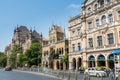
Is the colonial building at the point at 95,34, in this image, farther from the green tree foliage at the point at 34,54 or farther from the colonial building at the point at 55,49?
the green tree foliage at the point at 34,54

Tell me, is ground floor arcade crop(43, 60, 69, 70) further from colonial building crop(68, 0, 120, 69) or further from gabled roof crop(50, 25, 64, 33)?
gabled roof crop(50, 25, 64, 33)

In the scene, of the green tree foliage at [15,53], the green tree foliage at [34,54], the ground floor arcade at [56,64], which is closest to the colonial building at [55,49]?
the ground floor arcade at [56,64]

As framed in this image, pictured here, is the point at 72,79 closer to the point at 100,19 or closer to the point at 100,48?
the point at 100,48

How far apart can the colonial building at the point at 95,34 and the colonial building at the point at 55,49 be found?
6.40 meters

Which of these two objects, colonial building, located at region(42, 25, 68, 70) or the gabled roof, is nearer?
colonial building, located at region(42, 25, 68, 70)

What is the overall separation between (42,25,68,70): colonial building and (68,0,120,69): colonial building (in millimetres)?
6397

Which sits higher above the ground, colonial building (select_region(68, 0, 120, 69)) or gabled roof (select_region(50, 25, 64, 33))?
gabled roof (select_region(50, 25, 64, 33))

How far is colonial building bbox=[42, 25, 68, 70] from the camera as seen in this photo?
69162 millimetres

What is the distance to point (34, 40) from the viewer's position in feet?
347

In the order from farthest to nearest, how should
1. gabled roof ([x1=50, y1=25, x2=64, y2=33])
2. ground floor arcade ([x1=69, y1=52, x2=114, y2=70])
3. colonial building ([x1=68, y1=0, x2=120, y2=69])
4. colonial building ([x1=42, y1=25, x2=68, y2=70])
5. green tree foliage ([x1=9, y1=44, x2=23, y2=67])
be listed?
green tree foliage ([x1=9, y1=44, x2=23, y2=67]) → gabled roof ([x1=50, y1=25, x2=64, y2=33]) → colonial building ([x1=42, y1=25, x2=68, y2=70]) → ground floor arcade ([x1=69, y1=52, x2=114, y2=70]) → colonial building ([x1=68, y1=0, x2=120, y2=69])

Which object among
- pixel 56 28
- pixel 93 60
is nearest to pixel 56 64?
pixel 56 28

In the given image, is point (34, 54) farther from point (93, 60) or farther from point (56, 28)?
point (93, 60)

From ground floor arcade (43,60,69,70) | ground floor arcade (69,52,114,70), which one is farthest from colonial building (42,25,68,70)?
ground floor arcade (69,52,114,70)

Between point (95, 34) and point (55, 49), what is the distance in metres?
24.4
